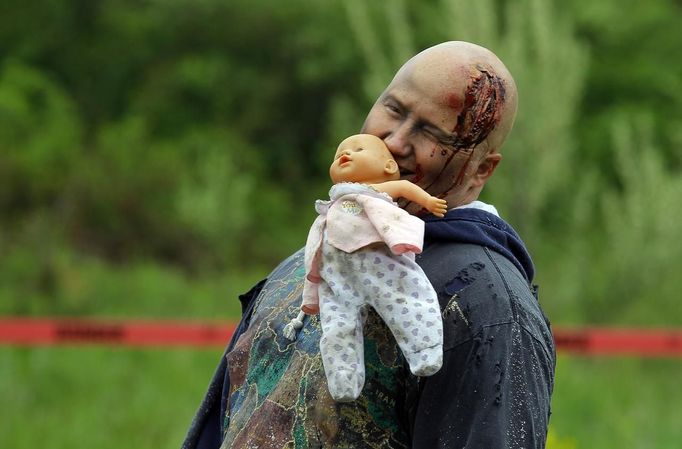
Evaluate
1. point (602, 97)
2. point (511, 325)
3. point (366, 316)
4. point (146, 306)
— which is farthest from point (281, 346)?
point (602, 97)

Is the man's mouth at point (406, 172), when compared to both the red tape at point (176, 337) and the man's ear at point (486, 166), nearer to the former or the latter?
the man's ear at point (486, 166)

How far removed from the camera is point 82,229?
39.3 feet

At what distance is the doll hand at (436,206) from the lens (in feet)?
6.59

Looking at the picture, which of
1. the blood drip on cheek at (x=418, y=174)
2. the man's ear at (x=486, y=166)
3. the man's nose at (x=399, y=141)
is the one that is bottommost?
the man's ear at (x=486, y=166)

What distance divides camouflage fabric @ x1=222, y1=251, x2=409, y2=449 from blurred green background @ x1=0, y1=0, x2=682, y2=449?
429cm

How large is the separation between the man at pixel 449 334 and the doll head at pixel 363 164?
0.13ft

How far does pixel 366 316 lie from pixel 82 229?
10270 mm

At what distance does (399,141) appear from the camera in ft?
6.88

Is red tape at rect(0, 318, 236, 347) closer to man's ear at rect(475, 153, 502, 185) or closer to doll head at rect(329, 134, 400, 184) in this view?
man's ear at rect(475, 153, 502, 185)

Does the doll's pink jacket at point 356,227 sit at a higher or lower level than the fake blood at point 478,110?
lower

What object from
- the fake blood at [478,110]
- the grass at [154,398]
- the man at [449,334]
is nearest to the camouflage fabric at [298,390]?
the man at [449,334]

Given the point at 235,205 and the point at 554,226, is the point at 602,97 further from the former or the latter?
the point at 235,205

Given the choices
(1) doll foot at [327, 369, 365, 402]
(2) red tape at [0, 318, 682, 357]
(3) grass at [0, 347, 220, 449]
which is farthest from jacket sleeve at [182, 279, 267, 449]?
(2) red tape at [0, 318, 682, 357]

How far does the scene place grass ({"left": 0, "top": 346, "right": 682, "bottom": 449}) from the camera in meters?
6.53
